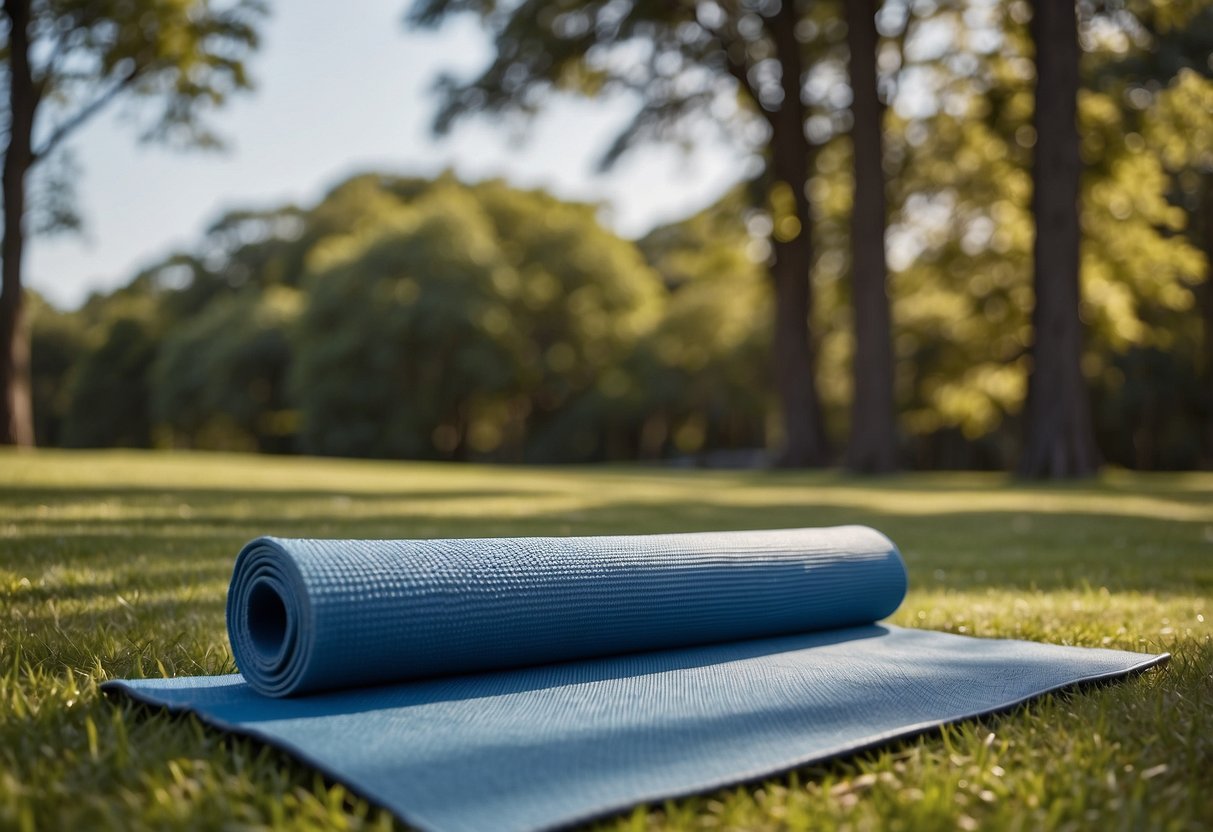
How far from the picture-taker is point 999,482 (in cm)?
1702

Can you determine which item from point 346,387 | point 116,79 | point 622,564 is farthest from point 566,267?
point 622,564

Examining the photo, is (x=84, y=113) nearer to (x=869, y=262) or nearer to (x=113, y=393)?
(x=869, y=262)

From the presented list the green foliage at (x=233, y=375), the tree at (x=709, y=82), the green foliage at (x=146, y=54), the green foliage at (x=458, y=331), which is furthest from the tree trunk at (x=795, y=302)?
the green foliage at (x=233, y=375)

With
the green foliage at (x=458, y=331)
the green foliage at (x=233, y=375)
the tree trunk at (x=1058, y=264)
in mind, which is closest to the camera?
the tree trunk at (x=1058, y=264)

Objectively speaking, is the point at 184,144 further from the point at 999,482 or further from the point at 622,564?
the point at 622,564

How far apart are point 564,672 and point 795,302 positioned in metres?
19.7

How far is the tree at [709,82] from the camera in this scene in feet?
64.6

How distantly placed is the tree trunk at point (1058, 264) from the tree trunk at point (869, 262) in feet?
8.46

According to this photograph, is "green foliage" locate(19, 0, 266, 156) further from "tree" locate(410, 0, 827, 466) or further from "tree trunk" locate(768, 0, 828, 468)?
"tree trunk" locate(768, 0, 828, 468)

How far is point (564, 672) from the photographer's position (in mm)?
2979

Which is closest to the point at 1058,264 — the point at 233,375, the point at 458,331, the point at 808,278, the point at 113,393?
the point at 808,278

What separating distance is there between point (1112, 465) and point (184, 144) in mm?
34138

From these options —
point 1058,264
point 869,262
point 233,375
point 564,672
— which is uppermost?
point 869,262

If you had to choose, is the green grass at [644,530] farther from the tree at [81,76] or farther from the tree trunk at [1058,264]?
the tree at [81,76]
